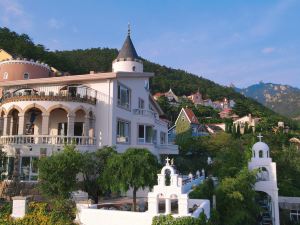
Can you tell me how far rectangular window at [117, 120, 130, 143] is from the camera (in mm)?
26581

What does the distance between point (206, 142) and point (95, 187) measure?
26907mm

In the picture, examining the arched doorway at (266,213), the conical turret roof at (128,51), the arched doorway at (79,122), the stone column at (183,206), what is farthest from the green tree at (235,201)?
the conical turret roof at (128,51)

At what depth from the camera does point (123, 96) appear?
1082 inches

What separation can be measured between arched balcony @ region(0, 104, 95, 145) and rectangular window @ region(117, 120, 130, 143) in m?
2.50

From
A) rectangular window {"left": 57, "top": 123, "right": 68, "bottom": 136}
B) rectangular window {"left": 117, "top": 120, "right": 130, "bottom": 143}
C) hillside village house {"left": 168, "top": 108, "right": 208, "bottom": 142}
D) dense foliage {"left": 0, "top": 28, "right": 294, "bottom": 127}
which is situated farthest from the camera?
hillside village house {"left": 168, "top": 108, "right": 208, "bottom": 142}

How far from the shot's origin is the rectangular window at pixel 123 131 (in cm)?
2658

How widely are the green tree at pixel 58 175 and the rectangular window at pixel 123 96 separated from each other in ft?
31.4

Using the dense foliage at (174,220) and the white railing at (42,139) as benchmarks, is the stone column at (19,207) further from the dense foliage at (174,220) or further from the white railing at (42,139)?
the dense foliage at (174,220)

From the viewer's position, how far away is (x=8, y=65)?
35.2 meters

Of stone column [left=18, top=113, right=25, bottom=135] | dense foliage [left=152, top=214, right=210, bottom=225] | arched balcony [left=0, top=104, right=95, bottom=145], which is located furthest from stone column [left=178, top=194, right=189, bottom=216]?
stone column [left=18, top=113, right=25, bottom=135]

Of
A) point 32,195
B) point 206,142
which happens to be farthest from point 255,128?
point 32,195

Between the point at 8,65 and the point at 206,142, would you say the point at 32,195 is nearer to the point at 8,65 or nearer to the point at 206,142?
the point at 8,65

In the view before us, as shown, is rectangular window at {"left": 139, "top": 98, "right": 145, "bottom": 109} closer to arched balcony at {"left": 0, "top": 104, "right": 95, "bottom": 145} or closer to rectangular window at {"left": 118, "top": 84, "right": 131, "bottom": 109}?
rectangular window at {"left": 118, "top": 84, "right": 131, "bottom": 109}

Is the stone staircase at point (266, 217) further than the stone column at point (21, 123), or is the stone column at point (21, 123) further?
the stone staircase at point (266, 217)
